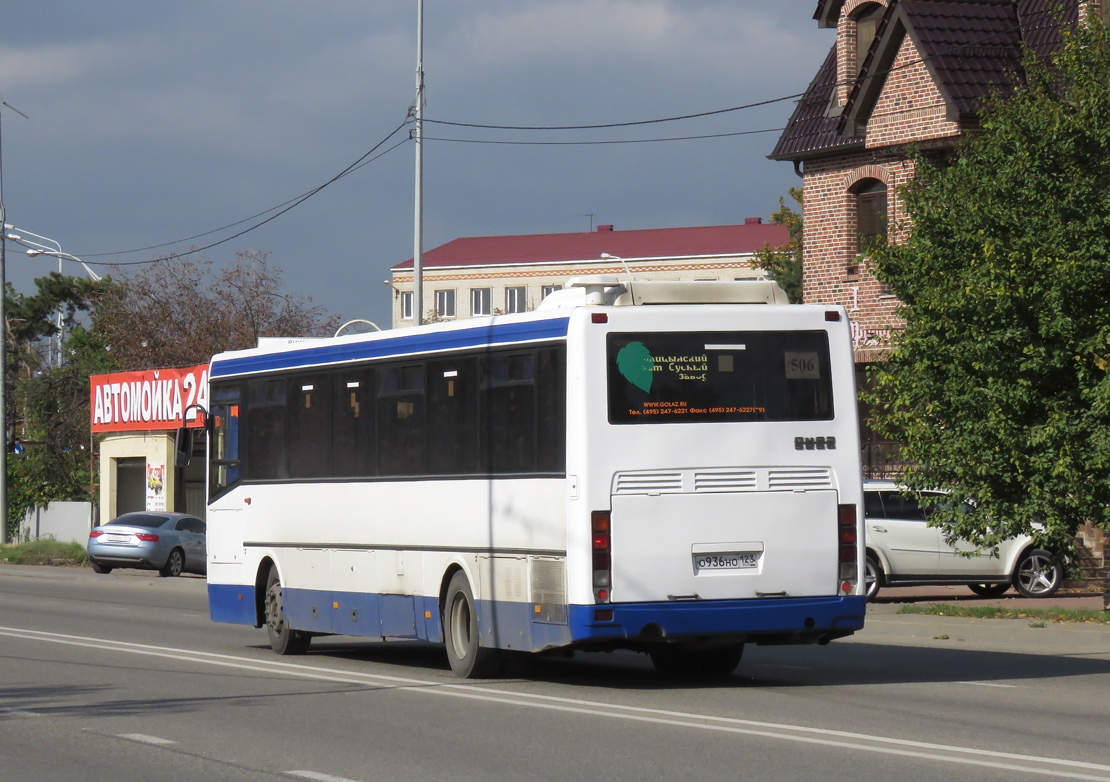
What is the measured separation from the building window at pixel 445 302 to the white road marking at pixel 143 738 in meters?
96.4

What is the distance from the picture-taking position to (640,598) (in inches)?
487

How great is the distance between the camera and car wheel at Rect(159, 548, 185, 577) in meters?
36.2

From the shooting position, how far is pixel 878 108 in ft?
95.9

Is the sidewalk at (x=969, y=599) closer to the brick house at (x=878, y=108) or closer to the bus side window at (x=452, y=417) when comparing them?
the brick house at (x=878, y=108)

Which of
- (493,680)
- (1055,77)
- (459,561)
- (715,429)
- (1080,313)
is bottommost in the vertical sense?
(493,680)

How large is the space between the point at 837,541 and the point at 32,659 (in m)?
7.98

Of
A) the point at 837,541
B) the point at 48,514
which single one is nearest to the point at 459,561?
the point at 837,541

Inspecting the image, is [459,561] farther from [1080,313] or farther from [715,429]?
[1080,313]

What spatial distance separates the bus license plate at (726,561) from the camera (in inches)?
496

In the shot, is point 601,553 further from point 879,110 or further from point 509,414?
point 879,110

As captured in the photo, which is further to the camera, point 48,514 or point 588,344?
point 48,514

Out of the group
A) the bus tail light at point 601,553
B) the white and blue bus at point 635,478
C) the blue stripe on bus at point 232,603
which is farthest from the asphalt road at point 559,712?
the bus tail light at point 601,553

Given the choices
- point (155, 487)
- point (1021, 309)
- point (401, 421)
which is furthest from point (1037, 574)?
point (155, 487)

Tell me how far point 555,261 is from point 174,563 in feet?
227
